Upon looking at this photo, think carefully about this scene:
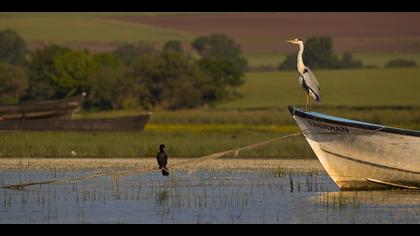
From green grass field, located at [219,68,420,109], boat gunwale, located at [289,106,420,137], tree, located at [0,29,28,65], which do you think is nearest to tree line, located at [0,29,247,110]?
green grass field, located at [219,68,420,109]

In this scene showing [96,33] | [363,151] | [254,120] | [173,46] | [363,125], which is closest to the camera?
[363,125]

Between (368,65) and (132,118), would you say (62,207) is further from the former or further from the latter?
Result: (368,65)

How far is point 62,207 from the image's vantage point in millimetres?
19328

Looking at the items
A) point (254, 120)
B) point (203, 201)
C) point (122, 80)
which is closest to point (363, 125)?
point (203, 201)

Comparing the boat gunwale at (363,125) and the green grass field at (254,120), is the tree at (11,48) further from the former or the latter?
the boat gunwale at (363,125)

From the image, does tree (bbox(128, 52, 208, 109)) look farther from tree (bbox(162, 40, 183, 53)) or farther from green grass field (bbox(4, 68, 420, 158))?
tree (bbox(162, 40, 183, 53))

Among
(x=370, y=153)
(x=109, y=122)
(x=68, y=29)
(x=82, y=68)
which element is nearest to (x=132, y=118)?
(x=109, y=122)

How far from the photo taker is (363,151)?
21859 mm

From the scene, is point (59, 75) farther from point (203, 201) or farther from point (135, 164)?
point (203, 201)

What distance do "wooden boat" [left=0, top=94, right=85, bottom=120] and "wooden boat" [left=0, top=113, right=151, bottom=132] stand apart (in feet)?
3.24

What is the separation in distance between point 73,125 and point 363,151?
19419 millimetres

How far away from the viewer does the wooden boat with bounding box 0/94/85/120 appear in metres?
41.6

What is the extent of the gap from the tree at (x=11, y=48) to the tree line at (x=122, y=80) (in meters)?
20.9

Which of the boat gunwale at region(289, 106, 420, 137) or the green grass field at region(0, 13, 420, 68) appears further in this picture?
the green grass field at region(0, 13, 420, 68)
